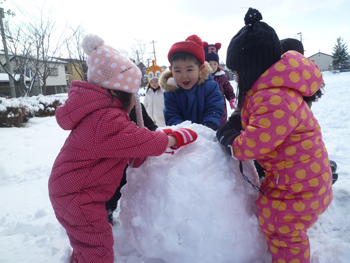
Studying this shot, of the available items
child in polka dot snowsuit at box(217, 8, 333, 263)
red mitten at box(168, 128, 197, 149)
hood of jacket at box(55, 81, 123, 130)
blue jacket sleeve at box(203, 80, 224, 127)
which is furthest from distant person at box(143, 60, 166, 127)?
child in polka dot snowsuit at box(217, 8, 333, 263)

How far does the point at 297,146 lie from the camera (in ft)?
4.56

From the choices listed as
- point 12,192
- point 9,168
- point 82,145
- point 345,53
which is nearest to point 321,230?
point 82,145

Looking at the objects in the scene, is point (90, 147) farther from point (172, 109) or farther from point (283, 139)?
point (172, 109)

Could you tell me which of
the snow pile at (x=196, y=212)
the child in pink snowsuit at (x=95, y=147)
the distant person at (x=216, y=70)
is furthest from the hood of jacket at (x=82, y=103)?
the distant person at (x=216, y=70)

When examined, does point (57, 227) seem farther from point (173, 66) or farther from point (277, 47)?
point (277, 47)

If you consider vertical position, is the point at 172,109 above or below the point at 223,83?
below

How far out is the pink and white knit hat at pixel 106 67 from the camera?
58.7 inches

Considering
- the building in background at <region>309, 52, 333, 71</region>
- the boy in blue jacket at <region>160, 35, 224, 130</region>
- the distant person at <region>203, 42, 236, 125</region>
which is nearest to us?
the boy in blue jacket at <region>160, 35, 224, 130</region>

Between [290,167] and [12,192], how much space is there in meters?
3.55

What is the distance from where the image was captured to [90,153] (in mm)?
1424

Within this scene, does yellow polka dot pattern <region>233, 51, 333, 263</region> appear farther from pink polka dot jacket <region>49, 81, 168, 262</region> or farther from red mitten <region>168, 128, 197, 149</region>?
pink polka dot jacket <region>49, 81, 168, 262</region>

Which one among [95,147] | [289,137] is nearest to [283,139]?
[289,137]

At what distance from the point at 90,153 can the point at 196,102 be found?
1424mm

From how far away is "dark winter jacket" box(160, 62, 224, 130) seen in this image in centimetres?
250
